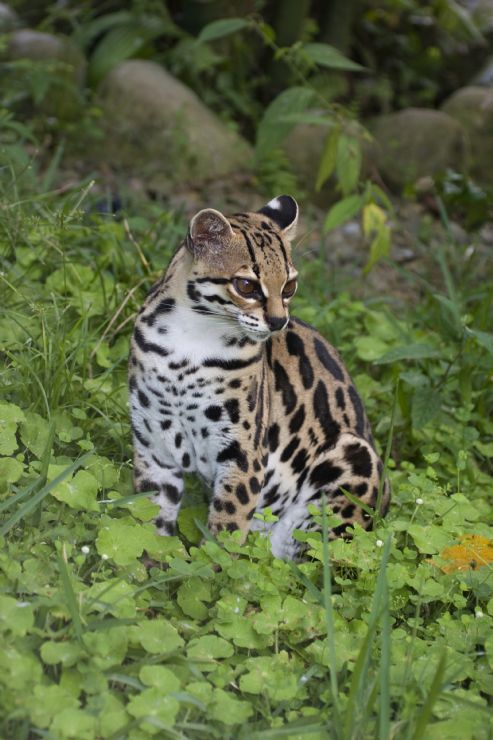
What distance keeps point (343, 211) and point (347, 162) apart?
29 cm

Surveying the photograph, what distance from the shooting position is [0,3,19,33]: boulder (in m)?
9.44

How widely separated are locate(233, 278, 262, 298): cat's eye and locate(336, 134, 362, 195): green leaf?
7.33 ft

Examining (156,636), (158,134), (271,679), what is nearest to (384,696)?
(271,679)

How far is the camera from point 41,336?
4668mm

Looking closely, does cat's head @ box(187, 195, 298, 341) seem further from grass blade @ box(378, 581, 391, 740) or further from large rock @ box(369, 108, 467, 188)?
large rock @ box(369, 108, 467, 188)

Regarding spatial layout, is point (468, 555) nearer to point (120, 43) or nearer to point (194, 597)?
point (194, 597)

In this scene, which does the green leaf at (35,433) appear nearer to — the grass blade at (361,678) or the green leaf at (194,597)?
the green leaf at (194,597)

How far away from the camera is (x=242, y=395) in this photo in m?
4.00

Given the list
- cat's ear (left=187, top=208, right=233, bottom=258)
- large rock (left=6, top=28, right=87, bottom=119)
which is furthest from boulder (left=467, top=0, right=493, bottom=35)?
cat's ear (left=187, top=208, right=233, bottom=258)

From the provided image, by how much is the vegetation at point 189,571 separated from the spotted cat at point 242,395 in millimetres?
212

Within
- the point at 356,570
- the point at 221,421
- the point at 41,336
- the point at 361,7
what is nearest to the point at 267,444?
the point at 221,421

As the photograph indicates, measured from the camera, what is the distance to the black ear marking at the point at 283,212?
4176 millimetres

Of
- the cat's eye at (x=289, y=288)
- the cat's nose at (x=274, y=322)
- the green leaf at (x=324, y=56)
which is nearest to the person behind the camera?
the cat's nose at (x=274, y=322)

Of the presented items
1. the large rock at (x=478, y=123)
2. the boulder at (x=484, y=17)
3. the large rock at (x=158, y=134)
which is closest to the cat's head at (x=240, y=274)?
the large rock at (x=158, y=134)
